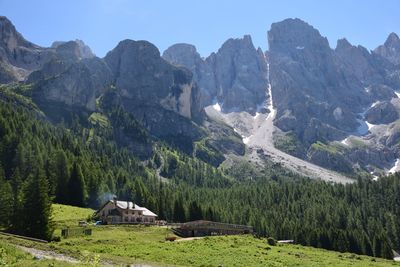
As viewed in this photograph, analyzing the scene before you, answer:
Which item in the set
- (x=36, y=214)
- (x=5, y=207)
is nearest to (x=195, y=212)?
(x=5, y=207)

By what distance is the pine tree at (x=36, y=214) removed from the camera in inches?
2662

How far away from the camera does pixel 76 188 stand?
124125 mm

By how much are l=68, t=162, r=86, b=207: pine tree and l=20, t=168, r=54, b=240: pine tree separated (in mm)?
53673

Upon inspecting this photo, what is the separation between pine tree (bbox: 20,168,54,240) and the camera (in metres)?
67.6

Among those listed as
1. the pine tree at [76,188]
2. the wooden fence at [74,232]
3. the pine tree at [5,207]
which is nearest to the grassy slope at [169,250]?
the wooden fence at [74,232]

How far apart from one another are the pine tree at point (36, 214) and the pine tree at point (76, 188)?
53673mm

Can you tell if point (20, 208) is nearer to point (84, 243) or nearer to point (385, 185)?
point (84, 243)

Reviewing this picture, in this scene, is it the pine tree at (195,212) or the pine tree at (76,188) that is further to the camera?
the pine tree at (195,212)

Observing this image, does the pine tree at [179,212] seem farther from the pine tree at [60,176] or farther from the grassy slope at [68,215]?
the pine tree at [60,176]

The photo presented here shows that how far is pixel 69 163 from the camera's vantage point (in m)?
135

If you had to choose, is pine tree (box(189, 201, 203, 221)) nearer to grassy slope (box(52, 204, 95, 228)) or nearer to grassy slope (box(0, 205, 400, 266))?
grassy slope (box(52, 204, 95, 228))

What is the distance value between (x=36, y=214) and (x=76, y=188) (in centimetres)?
5681

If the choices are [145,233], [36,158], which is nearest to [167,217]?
[36,158]

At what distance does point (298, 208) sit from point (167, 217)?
64315 millimetres
